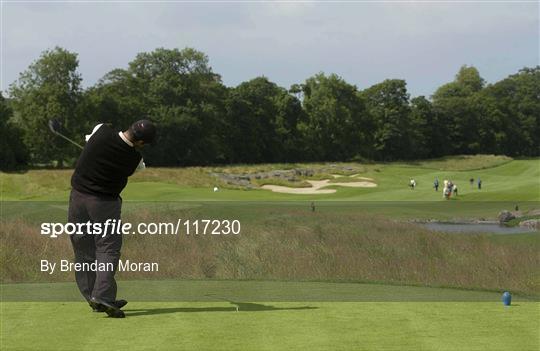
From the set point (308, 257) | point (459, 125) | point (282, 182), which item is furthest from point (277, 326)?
point (459, 125)

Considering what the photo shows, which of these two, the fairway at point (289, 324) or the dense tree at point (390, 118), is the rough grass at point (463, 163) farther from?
the fairway at point (289, 324)

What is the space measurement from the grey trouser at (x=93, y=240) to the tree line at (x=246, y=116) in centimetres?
6089

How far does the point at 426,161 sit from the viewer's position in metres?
107

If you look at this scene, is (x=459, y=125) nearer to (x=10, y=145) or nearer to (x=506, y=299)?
(x=10, y=145)

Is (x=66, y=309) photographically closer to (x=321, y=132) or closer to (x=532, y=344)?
(x=532, y=344)

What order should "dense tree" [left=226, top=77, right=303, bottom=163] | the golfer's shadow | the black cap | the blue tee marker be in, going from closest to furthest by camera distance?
the golfer's shadow → the blue tee marker → the black cap → "dense tree" [left=226, top=77, right=303, bottom=163]

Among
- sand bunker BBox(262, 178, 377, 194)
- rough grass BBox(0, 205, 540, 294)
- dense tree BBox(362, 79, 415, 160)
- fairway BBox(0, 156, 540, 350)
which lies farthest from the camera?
dense tree BBox(362, 79, 415, 160)

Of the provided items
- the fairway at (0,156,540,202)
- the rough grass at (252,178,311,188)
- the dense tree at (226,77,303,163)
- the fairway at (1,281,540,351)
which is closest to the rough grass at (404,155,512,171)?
the dense tree at (226,77,303,163)

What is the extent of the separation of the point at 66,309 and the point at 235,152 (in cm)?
9302

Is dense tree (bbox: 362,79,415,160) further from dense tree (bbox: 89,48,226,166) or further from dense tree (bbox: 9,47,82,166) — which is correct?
dense tree (bbox: 9,47,82,166)

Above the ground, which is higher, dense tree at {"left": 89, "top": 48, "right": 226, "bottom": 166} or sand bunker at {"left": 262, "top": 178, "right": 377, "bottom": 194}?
dense tree at {"left": 89, "top": 48, "right": 226, "bottom": 166}

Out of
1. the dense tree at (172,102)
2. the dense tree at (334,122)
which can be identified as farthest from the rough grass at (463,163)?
the dense tree at (172,102)

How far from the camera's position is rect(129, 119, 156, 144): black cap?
27.7 feet

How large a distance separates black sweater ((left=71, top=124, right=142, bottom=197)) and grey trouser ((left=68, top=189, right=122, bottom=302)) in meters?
0.11
